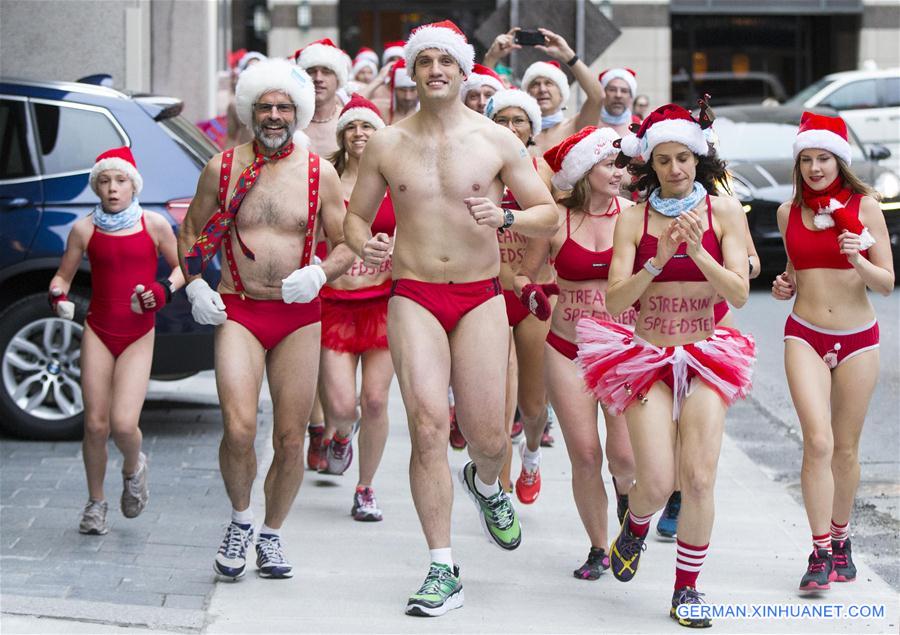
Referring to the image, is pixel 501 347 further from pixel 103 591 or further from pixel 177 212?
pixel 177 212

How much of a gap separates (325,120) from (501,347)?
3.22 meters

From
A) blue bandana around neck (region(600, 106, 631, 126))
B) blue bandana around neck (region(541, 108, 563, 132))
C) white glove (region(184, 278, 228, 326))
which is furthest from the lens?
blue bandana around neck (region(600, 106, 631, 126))

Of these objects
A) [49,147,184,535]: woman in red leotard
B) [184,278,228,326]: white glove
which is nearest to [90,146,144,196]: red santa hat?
[49,147,184,535]: woman in red leotard

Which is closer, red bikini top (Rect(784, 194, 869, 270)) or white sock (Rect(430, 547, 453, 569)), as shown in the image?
white sock (Rect(430, 547, 453, 569))

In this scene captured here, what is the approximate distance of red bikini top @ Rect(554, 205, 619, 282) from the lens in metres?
7.39

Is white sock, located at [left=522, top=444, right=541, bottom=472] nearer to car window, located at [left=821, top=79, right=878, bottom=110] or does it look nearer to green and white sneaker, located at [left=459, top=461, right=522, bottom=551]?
green and white sneaker, located at [left=459, top=461, right=522, bottom=551]

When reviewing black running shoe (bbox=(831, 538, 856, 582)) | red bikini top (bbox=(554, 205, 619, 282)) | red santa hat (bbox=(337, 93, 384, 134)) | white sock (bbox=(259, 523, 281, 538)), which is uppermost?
red santa hat (bbox=(337, 93, 384, 134))

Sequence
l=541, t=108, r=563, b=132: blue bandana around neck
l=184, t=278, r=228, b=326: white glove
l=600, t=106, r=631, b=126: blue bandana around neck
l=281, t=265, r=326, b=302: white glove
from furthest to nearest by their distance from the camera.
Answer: l=600, t=106, r=631, b=126: blue bandana around neck
l=541, t=108, r=563, b=132: blue bandana around neck
l=184, t=278, r=228, b=326: white glove
l=281, t=265, r=326, b=302: white glove

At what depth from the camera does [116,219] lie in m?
8.09

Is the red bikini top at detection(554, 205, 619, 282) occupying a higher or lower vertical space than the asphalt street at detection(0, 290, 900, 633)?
higher

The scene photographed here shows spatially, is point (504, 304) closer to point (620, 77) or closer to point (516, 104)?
point (516, 104)

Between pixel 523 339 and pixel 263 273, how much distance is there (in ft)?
5.66

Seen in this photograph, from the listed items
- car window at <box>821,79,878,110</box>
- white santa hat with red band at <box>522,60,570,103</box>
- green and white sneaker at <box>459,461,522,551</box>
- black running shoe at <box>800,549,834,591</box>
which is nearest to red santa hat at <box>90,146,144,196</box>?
green and white sneaker at <box>459,461,522,551</box>

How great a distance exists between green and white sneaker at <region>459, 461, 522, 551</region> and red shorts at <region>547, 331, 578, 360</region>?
0.64 metres
